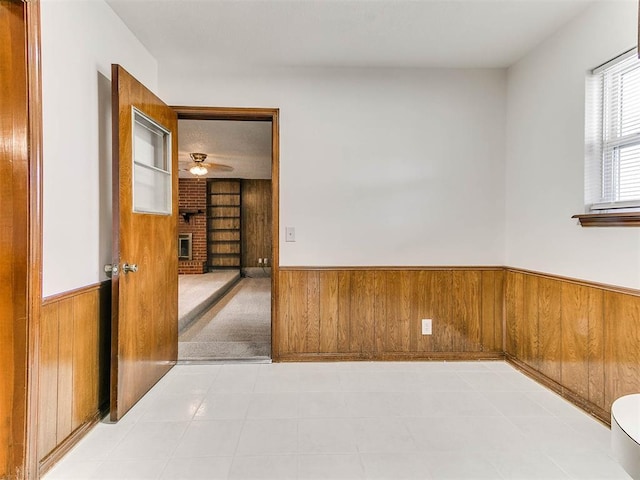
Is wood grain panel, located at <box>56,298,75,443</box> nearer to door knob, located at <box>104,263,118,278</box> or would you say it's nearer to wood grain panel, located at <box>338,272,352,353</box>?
door knob, located at <box>104,263,118,278</box>

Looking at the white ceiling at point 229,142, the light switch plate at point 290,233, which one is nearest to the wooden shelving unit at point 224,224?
the white ceiling at point 229,142

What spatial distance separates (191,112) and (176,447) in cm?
236

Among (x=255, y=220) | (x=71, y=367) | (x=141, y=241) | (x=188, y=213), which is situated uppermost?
(x=188, y=213)

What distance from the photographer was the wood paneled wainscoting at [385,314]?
288 cm

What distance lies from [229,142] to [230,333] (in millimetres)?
2706

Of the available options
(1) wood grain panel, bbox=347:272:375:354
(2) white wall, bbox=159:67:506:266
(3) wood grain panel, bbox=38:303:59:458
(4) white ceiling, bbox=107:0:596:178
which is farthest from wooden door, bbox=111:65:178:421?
(1) wood grain panel, bbox=347:272:375:354

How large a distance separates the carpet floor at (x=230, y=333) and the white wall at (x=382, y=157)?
0.91m

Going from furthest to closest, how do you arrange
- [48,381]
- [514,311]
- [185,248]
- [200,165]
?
[185,248]
[200,165]
[514,311]
[48,381]

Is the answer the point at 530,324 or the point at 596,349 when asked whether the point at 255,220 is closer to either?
the point at 530,324

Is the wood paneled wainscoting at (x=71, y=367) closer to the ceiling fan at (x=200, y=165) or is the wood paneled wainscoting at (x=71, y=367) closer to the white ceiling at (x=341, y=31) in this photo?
the white ceiling at (x=341, y=31)

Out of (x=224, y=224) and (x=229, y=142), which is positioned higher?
(x=229, y=142)

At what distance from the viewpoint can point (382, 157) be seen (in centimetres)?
289

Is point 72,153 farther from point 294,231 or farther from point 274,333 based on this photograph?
point 274,333

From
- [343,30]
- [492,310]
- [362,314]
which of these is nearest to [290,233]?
[362,314]
